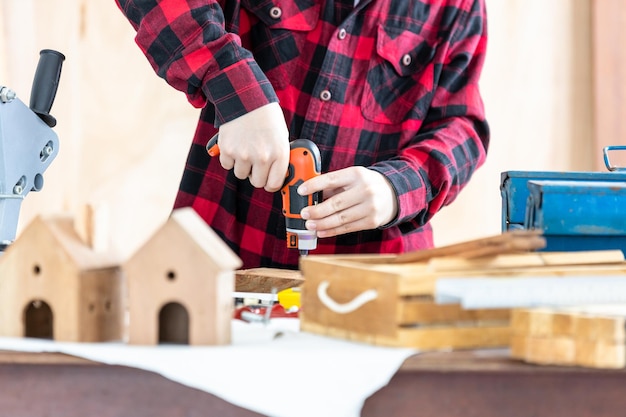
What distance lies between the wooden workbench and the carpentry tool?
0.33 m

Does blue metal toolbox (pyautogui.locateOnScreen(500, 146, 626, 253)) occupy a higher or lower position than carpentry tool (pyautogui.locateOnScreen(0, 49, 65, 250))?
lower

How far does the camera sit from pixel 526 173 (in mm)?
1041

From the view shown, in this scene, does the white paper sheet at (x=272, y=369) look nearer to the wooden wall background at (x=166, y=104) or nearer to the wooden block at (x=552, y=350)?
the wooden block at (x=552, y=350)

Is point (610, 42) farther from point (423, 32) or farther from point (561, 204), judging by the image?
point (561, 204)

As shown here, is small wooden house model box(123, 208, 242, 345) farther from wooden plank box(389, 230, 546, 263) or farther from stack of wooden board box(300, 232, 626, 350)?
wooden plank box(389, 230, 546, 263)

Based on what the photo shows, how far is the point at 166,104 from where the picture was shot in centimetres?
212

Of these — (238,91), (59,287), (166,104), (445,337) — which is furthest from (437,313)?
(166,104)

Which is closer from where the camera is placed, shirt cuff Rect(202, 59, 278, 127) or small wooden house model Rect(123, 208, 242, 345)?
small wooden house model Rect(123, 208, 242, 345)

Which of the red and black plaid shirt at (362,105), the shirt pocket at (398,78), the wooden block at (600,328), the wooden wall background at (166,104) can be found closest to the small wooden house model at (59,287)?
the wooden block at (600,328)

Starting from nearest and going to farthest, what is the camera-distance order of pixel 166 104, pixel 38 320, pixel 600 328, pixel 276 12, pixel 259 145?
pixel 600 328 < pixel 38 320 < pixel 259 145 < pixel 276 12 < pixel 166 104

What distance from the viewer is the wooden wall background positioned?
208cm

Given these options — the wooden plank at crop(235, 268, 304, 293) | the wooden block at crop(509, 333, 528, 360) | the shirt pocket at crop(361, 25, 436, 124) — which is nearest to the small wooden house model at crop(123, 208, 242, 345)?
the wooden block at crop(509, 333, 528, 360)

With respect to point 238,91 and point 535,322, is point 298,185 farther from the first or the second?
point 535,322

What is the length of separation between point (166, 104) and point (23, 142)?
3.79ft
